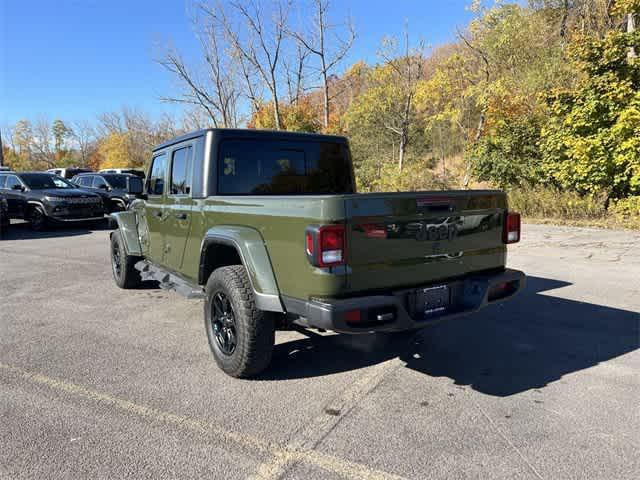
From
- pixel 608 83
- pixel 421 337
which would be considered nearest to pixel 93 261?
pixel 421 337

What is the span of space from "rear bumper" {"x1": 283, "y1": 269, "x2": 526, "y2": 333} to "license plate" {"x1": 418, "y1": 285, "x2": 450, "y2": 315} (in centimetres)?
3

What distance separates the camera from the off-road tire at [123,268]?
20.1 feet

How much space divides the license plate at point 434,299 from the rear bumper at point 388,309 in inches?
1.2

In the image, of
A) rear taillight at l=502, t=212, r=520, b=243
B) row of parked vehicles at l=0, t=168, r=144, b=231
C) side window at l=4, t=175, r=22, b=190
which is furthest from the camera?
side window at l=4, t=175, r=22, b=190

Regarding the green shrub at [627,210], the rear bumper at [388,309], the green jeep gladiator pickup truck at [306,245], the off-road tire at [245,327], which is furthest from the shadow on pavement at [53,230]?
the green shrub at [627,210]

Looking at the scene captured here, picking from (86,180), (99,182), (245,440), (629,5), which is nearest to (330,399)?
(245,440)

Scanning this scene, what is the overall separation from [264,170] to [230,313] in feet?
4.66

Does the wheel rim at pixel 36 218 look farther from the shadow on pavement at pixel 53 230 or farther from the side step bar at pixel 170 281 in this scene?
the side step bar at pixel 170 281

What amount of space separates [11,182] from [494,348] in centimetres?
1523

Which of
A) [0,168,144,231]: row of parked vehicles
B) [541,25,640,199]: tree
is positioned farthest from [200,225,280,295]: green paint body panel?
[541,25,640,199]: tree

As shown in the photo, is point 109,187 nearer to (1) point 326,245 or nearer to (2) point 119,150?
(1) point 326,245

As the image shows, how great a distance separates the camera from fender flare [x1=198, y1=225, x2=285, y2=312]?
10.1ft

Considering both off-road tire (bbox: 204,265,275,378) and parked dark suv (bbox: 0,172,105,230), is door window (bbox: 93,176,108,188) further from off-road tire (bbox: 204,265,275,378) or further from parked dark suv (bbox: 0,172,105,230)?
off-road tire (bbox: 204,265,275,378)

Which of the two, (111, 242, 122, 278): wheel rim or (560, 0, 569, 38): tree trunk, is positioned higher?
(560, 0, 569, 38): tree trunk
